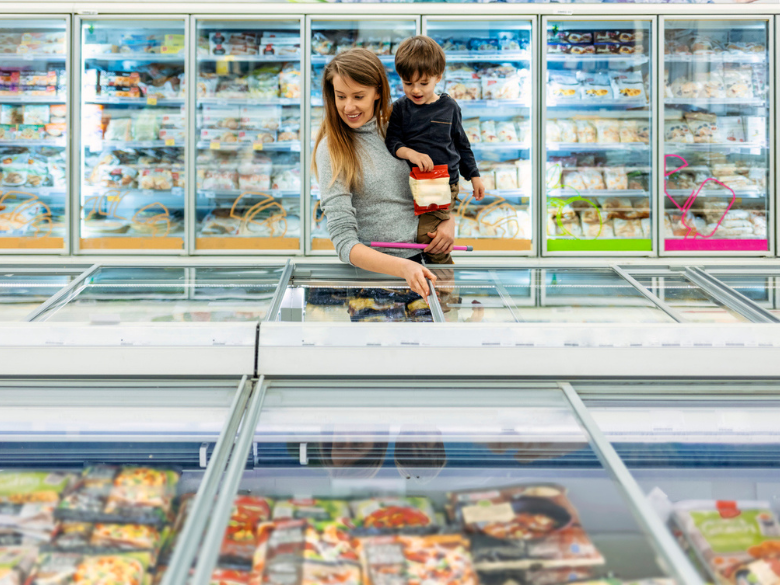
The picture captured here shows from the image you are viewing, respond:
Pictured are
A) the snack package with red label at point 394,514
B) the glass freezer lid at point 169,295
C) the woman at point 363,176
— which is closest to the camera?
the snack package with red label at point 394,514

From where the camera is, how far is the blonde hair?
5.07ft

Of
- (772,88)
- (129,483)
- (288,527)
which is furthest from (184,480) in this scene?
(772,88)

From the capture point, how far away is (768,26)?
377 centimetres

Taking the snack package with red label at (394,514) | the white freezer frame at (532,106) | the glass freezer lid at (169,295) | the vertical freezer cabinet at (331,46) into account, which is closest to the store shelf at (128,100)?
the vertical freezer cabinet at (331,46)

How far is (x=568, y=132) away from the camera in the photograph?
395cm

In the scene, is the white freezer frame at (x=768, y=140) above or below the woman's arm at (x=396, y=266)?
above

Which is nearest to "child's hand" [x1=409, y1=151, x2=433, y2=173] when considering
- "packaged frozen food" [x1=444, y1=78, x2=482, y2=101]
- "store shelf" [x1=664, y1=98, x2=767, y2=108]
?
"packaged frozen food" [x1=444, y1=78, x2=482, y2=101]

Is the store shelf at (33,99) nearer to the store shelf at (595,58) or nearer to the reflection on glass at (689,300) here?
the store shelf at (595,58)

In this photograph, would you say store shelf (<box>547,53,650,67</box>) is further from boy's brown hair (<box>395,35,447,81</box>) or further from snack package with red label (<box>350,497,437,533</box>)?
snack package with red label (<box>350,497,437,533</box>)

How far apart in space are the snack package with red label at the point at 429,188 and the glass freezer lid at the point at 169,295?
1.39ft

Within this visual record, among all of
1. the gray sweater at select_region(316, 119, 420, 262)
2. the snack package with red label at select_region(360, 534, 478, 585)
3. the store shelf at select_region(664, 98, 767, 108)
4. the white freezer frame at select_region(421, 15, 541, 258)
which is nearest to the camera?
the snack package with red label at select_region(360, 534, 478, 585)

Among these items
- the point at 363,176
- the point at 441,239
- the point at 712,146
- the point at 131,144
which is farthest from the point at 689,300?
the point at 131,144

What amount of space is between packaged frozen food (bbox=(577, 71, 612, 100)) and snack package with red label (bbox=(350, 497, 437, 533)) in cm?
338

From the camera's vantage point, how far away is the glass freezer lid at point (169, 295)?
1362mm
